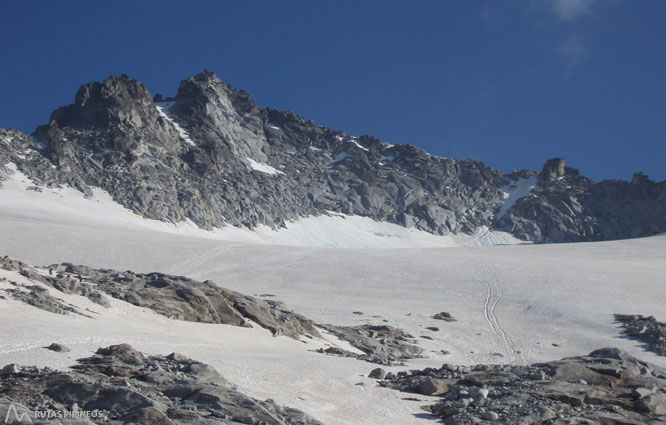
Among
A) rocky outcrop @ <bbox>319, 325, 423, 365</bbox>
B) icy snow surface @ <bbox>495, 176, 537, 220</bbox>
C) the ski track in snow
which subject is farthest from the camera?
icy snow surface @ <bbox>495, 176, 537, 220</bbox>

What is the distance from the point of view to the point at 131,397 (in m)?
8.16

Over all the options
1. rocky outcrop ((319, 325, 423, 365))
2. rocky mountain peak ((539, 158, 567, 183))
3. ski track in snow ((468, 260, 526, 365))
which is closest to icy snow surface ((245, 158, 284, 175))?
rocky mountain peak ((539, 158, 567, 183))

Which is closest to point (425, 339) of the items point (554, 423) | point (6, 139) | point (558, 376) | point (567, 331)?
point (567, 331)

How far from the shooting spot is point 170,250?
177 ft

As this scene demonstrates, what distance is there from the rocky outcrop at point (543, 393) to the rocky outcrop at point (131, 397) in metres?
3.91

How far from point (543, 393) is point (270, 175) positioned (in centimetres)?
12780

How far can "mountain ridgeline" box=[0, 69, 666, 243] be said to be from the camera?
105m

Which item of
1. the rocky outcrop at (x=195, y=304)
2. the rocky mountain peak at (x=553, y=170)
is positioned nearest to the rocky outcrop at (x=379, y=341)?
the rocky outcrop at (x=195, y=304)

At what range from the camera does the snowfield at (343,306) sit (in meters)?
12.4

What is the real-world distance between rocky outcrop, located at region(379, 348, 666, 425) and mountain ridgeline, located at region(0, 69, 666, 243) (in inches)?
3593

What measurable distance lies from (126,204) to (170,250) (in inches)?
1953

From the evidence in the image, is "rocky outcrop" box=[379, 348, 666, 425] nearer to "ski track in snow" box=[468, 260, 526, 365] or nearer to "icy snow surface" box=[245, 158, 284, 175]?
"ski track in snow" box=[468, 260, 526, 365]

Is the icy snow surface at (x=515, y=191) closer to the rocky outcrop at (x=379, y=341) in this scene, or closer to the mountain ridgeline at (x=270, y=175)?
the mountain ridgeline at (x=270, y=175)

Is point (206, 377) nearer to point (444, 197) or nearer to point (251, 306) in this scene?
point (251, 306)
